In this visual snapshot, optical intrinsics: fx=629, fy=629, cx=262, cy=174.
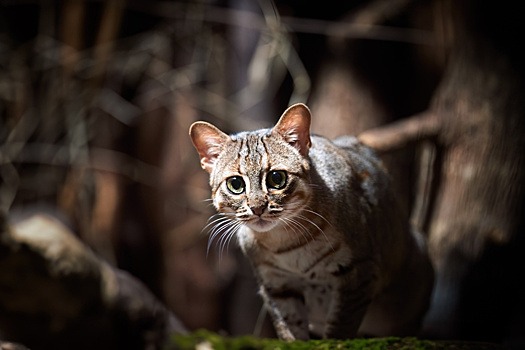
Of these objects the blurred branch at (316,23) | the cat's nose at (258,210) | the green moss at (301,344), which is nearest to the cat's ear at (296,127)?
the cat's nose at (258,210)

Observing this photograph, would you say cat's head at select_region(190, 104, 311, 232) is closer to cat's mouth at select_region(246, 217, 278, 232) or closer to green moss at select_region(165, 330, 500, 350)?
cat's mouth at select_region(246, 217, 278, 232)

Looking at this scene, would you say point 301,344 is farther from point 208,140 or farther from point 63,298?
point 63,298

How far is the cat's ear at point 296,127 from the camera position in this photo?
204 cm

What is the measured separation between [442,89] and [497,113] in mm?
358

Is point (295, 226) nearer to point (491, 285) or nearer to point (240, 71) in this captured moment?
point (491, 285)

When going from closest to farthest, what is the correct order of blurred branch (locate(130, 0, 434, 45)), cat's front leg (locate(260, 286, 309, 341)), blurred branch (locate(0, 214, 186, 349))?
cat's front leg (locate(260, 286, 309, 341))
blurred branch (locate(0, 214, 186, 349))
blurred branch (locate(130, 0, 434, 45))

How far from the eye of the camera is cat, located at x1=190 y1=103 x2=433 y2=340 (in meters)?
2.05

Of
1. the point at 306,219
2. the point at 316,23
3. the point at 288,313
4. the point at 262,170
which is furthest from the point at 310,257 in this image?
the point at 316,23

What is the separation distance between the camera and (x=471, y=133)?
11.9 ft

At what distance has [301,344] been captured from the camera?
1.97 meters

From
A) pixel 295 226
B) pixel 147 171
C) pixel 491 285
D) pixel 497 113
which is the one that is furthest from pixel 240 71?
pixel 295 226

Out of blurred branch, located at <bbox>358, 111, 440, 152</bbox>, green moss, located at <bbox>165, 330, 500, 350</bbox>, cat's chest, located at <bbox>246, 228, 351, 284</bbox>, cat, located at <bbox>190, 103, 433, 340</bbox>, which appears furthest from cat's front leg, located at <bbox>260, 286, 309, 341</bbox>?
blurred branch, located at <bbox>358, 111, 440, 152</bbox>

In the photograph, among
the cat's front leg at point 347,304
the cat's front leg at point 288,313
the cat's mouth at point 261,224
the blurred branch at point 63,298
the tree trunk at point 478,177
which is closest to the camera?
the cat's mouth at point 261,224

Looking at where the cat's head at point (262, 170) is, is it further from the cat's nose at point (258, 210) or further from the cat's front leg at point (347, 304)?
the cat's front leg at point (347, 304)
